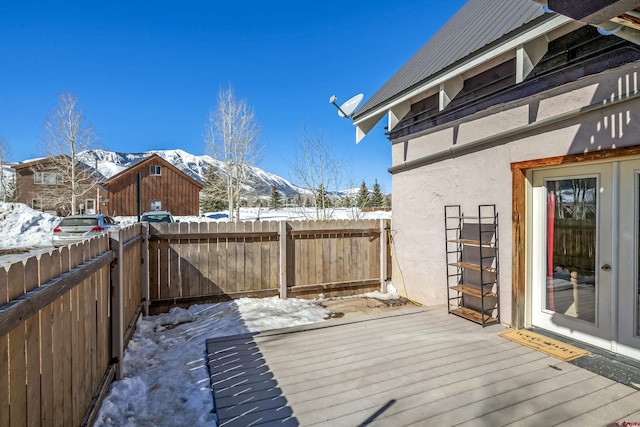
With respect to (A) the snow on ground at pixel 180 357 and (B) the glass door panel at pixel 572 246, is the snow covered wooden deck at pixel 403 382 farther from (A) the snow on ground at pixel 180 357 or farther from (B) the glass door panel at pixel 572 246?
(B) the glass door panel at pixel 572 246

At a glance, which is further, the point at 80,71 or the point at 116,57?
the point at 80,71

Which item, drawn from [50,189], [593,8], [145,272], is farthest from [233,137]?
[593,8]

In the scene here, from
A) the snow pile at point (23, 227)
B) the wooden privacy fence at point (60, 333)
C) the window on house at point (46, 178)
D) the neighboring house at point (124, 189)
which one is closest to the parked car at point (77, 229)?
the snow pile at point (23, 227)

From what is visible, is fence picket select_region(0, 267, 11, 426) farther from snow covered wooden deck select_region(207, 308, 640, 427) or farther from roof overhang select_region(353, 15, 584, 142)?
roof overhang select_region(353, 15, 584, 142)

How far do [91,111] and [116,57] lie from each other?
7665 mm

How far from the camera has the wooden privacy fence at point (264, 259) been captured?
5.18 metres

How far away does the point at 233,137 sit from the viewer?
1906 cm

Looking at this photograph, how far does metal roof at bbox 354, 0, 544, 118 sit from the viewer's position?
341 cm

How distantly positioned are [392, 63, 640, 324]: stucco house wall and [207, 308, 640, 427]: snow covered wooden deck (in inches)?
42.4

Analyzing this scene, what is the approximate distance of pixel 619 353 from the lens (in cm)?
302

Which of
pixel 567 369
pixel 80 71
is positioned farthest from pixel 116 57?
pixel 567 369

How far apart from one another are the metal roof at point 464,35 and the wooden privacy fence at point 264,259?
2.33 meters

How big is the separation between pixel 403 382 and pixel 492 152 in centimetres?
293

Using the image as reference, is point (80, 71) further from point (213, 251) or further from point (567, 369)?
point (567, 369)
